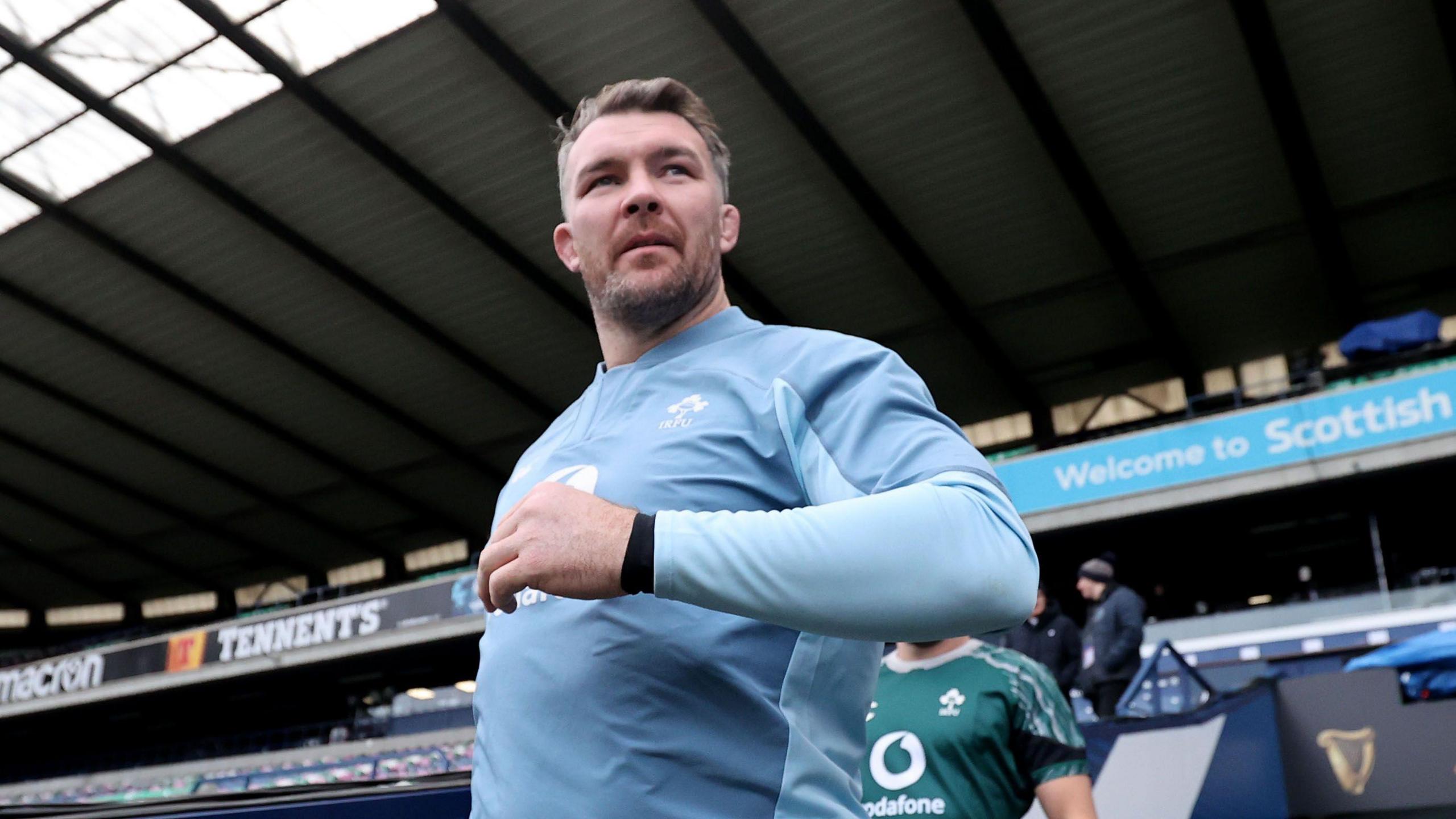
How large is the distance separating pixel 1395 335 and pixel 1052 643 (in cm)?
1069

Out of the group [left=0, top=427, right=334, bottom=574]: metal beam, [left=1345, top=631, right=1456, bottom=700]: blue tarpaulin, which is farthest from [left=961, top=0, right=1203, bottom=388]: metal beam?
[left=0, top=427, right=334, bottom=574]: metal beam

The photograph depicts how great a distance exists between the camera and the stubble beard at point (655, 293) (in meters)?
1.36

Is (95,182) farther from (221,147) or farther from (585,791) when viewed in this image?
(585,791)

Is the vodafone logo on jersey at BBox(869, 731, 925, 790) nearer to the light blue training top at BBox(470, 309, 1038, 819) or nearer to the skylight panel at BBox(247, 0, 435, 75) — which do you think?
the light blue training top at BBox(470, 309, 1038, 819)

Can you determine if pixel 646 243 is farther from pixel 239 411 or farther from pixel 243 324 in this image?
pixel 239 411

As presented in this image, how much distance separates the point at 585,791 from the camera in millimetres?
1048

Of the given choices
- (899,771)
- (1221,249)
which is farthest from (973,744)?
(1221,249)

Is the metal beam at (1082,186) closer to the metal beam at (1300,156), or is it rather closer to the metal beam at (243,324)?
the metal beam at (1300,156)

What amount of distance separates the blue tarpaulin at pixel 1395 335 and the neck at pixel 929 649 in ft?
48.8

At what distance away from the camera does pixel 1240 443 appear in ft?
50.6

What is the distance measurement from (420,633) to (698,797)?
2171 centimetres

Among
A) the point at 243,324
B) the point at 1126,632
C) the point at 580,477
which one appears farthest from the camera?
the point at 243,324

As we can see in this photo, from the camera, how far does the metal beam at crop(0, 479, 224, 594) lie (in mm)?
27453

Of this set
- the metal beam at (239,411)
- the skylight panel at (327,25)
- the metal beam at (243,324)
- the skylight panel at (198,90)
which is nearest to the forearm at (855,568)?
the skylight panel at (327,25)
